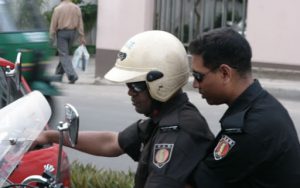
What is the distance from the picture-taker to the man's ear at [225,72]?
2.70 metres

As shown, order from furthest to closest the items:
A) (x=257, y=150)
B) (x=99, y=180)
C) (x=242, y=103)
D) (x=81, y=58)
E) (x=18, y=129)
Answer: (x=81, y=58) → (x=99, y=180) → (x=18, y=129) → (x=242, y=103) → (x=257, y=150)

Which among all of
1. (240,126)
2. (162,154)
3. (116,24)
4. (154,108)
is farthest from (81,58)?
(240,126)

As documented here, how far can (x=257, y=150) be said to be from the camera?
8.38 ft

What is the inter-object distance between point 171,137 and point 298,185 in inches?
19.3

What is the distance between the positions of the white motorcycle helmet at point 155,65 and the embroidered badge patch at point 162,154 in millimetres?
276

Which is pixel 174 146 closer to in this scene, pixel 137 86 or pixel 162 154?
pixel 162 154

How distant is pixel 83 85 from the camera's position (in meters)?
16.4

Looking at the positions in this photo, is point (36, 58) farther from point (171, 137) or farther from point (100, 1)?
point (100, 1)

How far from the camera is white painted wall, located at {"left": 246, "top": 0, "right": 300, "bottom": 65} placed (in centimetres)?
1556

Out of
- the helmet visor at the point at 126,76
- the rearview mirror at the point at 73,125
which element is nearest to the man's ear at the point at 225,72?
the helmet visor at the point at 126,76

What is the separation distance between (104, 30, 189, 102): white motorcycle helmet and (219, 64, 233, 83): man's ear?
1.04 ft

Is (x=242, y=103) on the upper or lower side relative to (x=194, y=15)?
upper

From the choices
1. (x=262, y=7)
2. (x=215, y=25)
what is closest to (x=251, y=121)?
(x=262, y=7)

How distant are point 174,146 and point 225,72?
33 cm
